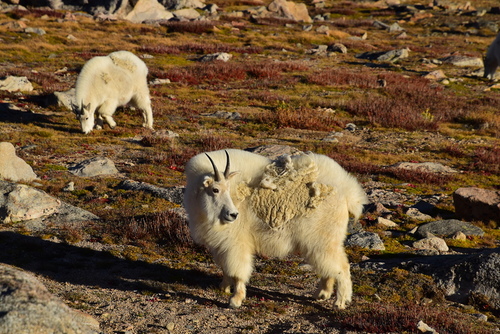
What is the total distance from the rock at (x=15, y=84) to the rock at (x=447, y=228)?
775 inches

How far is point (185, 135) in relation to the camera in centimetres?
1859

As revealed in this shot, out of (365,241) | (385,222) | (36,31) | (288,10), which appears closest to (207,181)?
(365,241)

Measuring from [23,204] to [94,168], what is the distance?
372 cm

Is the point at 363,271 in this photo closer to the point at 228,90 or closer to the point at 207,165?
the point at 207,165

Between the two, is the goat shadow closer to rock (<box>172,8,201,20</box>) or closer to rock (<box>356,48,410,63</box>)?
rock (<box>356,48,410,63</box>)

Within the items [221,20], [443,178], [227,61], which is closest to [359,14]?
[221,20]

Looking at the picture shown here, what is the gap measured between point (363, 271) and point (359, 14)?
66.0 meters

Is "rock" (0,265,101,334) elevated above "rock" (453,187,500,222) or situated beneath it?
elevated above

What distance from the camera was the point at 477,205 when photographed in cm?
1174

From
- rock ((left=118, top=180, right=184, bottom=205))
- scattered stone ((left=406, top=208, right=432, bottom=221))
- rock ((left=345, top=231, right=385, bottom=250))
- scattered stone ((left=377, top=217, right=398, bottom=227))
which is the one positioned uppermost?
rock ((left=345, top=231, right=385, bottom=250))

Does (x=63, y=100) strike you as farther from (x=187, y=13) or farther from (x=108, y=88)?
(x=187, y=13)

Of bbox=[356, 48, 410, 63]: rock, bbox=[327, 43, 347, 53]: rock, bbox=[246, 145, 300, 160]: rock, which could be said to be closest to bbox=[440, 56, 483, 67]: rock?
bbox=[356, 48, 410, 63]: rock

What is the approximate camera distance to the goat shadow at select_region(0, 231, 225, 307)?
25.7 ft

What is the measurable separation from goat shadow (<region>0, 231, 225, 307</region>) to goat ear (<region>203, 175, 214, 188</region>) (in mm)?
1752
